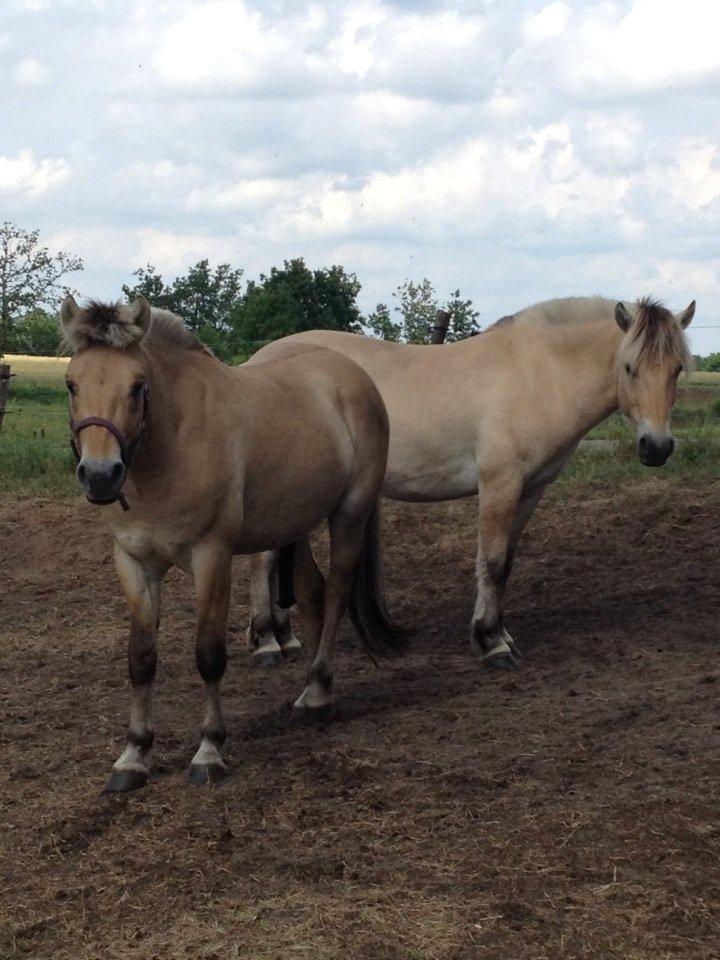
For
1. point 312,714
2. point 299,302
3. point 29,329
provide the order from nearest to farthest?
point 312,714
point 299,302
point 29,329

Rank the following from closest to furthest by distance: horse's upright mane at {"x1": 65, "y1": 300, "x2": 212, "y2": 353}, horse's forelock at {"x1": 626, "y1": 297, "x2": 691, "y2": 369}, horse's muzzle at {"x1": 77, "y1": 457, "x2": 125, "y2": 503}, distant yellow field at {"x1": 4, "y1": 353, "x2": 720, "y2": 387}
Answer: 1. horse's muzzle at {"x1": 77, "y1": 457, "x2": 125, "y2": 503}
2. horse's upright mane at {"x1": 65, "y1": 300, "x2": 212, "y2": 353}
3. horse's forelock at {"x1": 626, "y1": 297, "x2": 691, "y2": 369}
4. distant yellow field at {"x1": 4, "y1": 353, "x2": 720, "y2": 387}

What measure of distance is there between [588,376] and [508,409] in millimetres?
492

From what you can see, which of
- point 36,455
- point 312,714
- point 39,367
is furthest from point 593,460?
point 39,367

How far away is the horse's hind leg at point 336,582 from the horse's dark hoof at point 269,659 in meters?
1.08

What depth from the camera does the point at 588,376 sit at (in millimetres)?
6902

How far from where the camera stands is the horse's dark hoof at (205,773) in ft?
15.6

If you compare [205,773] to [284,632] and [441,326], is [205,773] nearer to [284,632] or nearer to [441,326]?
[284,632]

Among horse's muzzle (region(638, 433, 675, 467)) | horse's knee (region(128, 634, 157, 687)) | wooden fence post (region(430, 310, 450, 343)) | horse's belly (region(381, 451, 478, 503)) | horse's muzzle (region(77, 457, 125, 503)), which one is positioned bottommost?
horse's knee (region(128, 634, 157, 687))

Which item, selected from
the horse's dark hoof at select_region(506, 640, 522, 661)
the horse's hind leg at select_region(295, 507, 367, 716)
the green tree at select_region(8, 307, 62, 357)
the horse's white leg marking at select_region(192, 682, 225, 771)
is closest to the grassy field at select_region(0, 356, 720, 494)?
the horse's dark hoof at select_region(506, 640, 522, 661)

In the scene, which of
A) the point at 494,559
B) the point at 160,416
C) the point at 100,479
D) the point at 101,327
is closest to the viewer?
the point at 100,479

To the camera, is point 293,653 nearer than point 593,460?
Yes

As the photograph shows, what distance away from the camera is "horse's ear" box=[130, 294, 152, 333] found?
4.41 m

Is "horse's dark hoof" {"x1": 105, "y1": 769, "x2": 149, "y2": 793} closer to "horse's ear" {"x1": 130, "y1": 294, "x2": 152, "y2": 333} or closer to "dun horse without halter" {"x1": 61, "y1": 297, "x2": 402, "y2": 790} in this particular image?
"dun horse without halter" {"x1": 61, "y1": 297, "x2": 402, "y2": 790}

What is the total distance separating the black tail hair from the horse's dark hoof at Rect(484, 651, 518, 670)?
1.22 m
